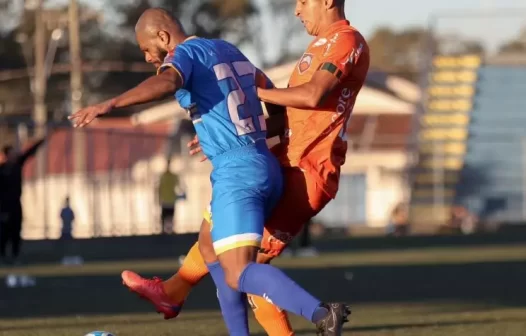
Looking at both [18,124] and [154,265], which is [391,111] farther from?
[154,265]

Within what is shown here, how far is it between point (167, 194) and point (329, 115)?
69.0ft

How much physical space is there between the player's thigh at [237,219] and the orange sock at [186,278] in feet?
2.39

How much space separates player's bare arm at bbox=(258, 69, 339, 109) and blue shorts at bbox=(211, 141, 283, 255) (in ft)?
0.92

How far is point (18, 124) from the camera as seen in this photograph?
83.4 feet

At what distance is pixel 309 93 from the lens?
727cm

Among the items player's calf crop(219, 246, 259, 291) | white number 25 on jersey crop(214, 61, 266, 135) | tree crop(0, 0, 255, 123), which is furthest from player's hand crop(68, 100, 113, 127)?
tree crop(0, 0, 255, 123)

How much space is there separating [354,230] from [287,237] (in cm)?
3429

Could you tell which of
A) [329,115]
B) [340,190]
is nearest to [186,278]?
A: [329,115]

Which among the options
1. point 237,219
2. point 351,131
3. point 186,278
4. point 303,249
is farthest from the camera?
point 351,131

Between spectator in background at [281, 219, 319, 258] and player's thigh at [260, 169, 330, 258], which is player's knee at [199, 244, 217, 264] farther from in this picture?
spectator in background at [281, 219, 319, 258]

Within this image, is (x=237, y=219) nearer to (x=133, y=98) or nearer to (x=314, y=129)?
(x=314, y=129)

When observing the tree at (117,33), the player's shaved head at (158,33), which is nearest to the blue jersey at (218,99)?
the player's shaved head at (158,33)

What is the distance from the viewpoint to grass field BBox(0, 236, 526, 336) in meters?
10.5

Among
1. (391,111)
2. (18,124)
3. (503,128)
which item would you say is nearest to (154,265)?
(18,124)
